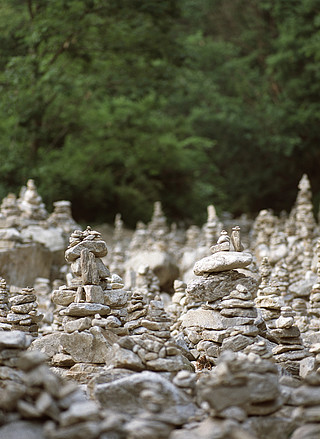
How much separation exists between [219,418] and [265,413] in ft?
2.07

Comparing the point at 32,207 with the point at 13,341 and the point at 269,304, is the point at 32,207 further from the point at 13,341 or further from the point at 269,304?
the point at 13,341

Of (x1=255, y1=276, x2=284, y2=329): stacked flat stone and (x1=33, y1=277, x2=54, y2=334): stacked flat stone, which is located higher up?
(x1=33, y1=277, x2=54, y2=334): stacked flat stone

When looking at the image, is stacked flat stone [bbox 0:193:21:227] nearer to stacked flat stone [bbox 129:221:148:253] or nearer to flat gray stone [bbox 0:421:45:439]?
stacked flat stone [bbox 129:221:148:253]

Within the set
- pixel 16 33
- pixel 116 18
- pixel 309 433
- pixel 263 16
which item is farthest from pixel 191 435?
pixel 263 16

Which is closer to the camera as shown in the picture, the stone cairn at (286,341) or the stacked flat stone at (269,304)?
the stone cairn at (286,341)

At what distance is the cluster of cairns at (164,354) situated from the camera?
5.88 meters

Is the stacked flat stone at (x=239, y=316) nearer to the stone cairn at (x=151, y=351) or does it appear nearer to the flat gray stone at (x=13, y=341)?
the stone cairn at (x=151, y=351)

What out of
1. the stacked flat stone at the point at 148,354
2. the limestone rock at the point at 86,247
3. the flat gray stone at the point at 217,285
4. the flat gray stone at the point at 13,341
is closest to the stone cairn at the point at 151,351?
the stacked flat stone at the point at 148,354

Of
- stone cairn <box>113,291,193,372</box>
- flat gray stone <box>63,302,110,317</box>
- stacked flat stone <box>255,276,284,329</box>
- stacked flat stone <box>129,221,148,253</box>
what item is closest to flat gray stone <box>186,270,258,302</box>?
stacked flat stone <box>255,276,284,329</box>

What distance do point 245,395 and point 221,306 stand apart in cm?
359

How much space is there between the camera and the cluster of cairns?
588 centimetres

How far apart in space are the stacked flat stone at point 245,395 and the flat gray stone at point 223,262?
3.50m

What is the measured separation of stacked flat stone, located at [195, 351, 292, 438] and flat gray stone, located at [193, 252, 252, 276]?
3497 mm

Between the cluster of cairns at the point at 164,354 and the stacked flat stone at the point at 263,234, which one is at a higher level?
the stacked flat stone at the point at 263,234
